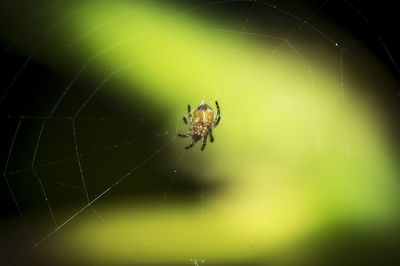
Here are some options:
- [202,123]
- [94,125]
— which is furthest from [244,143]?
[94,125]

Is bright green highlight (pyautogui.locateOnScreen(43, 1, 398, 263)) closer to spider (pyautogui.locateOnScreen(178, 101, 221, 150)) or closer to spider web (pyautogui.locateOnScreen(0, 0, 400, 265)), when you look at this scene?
spider web (pyautogui.locateOnScreen(0, 0, 400, 265))

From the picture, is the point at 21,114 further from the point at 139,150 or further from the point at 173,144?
the point at 173,144

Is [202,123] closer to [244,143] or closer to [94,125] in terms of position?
[244,143]

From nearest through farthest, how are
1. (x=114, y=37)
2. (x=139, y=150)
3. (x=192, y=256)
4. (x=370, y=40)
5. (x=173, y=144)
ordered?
1. (x=192, y=256)
2. (x=370, y=40)
3. (x=114, y=37)
4. (x=139, y=150)
5. (x=173, y=144)

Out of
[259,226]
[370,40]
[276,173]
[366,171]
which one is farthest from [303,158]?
[370,40]

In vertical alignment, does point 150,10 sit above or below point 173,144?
above

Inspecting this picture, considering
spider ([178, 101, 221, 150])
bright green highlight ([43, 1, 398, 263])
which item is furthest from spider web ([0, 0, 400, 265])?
spider ([178, 101, 221, 150])

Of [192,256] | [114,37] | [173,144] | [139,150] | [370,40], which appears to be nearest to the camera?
[192,256]
